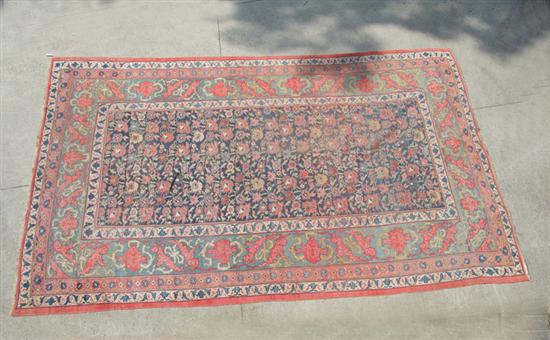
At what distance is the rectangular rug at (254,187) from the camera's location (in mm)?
2715

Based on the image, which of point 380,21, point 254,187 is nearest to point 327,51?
point 380,21

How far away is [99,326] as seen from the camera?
8.45 feet

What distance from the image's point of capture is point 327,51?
11.5ft

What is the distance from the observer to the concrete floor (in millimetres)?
2629

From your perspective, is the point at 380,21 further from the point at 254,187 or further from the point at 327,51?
the point at 254,187

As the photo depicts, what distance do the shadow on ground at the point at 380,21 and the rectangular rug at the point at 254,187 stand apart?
26 cm

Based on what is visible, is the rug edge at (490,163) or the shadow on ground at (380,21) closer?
the rug edge at (490,163)

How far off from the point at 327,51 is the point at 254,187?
1361 millimetres

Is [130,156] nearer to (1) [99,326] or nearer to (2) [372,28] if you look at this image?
(1) [99,326]

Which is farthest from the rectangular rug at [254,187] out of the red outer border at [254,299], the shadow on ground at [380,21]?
the shadow on ground at [380,21]

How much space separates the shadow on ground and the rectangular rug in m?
0.26

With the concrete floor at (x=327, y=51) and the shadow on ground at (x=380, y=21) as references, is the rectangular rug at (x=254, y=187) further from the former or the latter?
the shadow on ground at (x=380, y=21)

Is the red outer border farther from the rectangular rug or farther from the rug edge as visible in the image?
the rug edge

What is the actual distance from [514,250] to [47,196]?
316 centimetres
